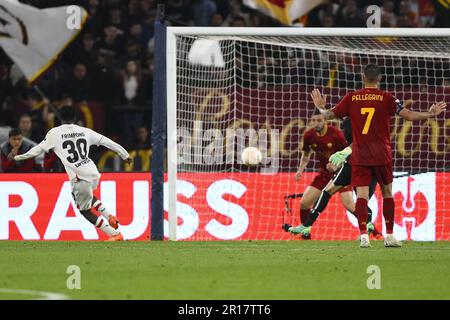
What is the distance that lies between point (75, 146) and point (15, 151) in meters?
2.64

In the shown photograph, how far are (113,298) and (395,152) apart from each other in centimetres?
1024

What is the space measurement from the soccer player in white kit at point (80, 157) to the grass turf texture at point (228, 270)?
867 mm

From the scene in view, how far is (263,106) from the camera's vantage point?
1811cm

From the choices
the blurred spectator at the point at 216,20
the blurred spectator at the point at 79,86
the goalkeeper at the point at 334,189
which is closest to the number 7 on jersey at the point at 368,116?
the goalkeeper at the point at 334,189

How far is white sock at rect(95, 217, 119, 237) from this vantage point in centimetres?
1515

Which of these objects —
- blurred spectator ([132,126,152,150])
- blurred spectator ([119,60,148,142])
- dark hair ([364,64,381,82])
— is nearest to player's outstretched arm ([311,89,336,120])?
dark hair ([364,64,381,82])

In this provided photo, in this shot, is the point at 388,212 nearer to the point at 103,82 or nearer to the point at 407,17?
the point at 103,82

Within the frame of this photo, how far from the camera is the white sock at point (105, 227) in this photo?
15148 mm

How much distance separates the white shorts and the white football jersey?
6 cm

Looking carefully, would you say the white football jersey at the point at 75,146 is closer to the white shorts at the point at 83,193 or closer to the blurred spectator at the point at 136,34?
the white shorts at the point at 83,193

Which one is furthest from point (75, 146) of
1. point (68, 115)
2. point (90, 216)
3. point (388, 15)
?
point (388, 15)
